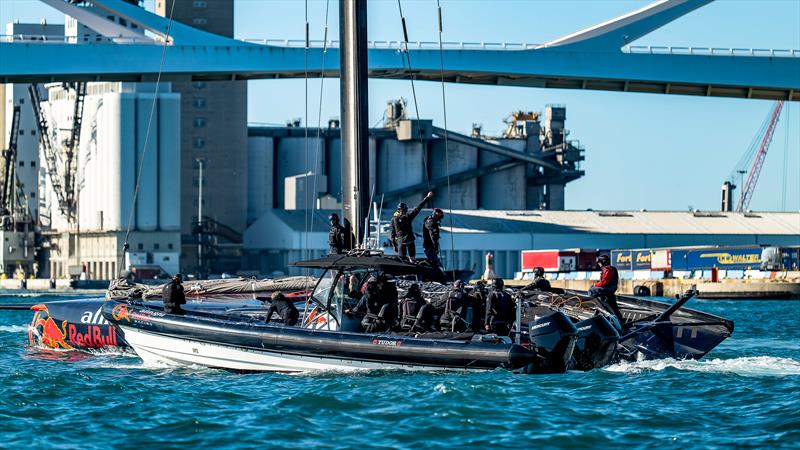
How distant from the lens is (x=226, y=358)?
20625 millimetres

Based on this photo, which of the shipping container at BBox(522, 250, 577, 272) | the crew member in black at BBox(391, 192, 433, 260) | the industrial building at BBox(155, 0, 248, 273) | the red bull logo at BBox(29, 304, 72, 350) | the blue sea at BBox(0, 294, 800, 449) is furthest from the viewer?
the industrial building at BBox(155, 0, 248, 273)

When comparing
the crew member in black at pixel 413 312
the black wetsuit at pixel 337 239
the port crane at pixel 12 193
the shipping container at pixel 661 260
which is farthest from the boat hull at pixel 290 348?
the port crane at pixel 12 193

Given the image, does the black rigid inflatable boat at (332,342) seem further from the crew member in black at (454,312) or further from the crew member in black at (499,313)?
the crew member in black at (499,313)

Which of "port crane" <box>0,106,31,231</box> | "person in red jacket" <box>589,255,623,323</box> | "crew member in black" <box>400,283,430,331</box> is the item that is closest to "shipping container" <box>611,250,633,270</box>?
"port crane" <box>0,106,31,231</box>

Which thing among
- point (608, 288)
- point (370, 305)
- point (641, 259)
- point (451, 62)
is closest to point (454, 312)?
point (370, 305)

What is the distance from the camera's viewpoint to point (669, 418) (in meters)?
16.4

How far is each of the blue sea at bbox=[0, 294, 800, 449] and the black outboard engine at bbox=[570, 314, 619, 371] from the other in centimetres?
21

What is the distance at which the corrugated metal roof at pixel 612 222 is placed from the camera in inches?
3484

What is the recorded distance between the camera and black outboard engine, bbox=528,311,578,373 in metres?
19.1

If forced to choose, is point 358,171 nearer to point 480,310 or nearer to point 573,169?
point 480,310

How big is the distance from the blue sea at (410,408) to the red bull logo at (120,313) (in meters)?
0.87

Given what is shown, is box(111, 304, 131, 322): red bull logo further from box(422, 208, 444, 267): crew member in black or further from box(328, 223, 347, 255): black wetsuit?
box(422, 208, 444, 267): crew member in black

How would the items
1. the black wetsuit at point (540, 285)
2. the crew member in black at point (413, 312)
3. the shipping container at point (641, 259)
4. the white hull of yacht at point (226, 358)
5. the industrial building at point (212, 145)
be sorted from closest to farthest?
the white hull of yacht at point (226, 358) < the crew member in black at point (413, 312) < the black wetsuit at point (540, 285) < the shipping container at point (641, 259) < the industrial building at point (212, 145)

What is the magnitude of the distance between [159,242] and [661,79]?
36.8 m
